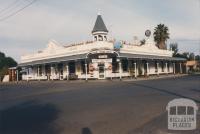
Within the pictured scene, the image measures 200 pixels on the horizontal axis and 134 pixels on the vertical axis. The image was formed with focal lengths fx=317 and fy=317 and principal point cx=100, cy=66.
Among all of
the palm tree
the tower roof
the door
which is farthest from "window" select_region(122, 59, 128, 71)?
the palm tree

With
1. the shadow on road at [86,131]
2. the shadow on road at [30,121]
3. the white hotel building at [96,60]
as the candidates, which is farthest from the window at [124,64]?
the shadow on road at [86,131]

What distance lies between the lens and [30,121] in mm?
10461

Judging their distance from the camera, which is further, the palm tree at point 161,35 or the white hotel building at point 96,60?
the palm tree at point 161,35

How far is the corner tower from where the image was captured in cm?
4219

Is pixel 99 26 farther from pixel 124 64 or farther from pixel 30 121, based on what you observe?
pixel 30 121

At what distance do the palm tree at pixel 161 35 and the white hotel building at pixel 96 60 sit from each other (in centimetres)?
1099

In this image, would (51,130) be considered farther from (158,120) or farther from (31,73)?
(31,73)

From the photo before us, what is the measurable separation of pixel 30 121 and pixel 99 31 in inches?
1273

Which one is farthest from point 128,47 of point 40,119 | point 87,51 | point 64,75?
point 40,119

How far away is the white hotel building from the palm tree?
1099cm

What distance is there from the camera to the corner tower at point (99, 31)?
4219cm

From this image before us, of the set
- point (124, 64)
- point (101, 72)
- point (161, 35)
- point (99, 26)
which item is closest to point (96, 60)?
point (101, 72)

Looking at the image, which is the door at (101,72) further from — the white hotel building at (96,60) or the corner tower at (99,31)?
the corner tower at (99,31)

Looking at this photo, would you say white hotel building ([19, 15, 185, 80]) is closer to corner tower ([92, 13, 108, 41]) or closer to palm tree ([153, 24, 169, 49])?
corner tower ([92, 13, 108, 41])
